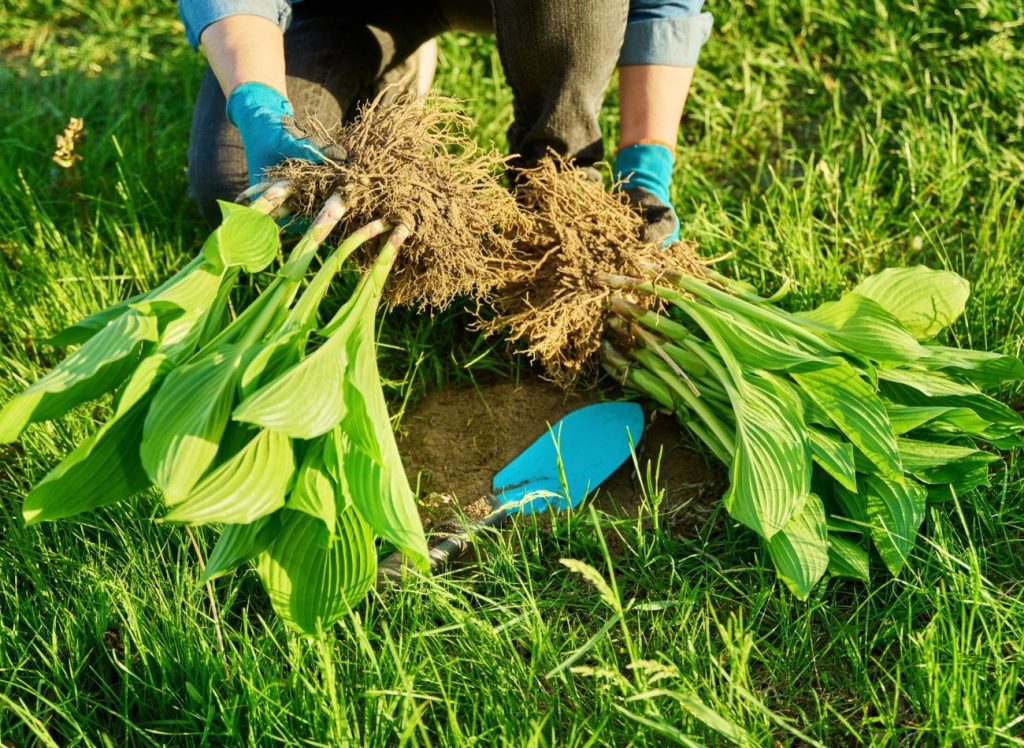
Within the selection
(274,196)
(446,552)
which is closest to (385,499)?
(446,552)

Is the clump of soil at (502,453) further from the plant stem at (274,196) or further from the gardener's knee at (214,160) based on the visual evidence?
the gardener's knee at (214,160)

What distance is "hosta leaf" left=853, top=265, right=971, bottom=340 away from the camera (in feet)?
4.63

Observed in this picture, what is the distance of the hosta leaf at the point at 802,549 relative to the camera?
118cm

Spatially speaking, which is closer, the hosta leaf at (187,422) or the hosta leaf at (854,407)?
the hosta leaf at (187,422)

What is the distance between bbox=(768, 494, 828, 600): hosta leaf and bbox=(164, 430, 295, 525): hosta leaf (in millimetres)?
630

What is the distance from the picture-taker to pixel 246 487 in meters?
0.99

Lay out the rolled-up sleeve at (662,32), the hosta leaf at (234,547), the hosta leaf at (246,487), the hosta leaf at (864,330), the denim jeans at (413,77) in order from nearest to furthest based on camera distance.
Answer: the hosta leaf at (246,487)
the hosta leaf at (234,547)
the hosta leaf at (864,330)
the denim jeans at (413,77)
the rolled-up sleeve at (662,32)

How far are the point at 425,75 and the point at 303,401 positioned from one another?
1.36 meters

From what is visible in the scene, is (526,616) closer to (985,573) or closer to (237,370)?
(237,370)

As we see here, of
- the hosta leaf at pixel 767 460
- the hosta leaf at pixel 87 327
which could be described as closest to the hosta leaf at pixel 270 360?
the hosta leaf at pixel 87 327

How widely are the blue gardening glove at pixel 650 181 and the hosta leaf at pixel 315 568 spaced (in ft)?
2.69

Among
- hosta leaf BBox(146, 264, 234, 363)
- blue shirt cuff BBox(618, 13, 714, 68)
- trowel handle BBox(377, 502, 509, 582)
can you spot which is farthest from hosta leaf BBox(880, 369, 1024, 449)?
hosta leaf BBox(146, 264, 234, 363)

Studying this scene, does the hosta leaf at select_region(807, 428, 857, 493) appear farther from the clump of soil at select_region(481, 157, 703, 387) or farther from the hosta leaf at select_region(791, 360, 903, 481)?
the clump of soil at select_region(481, 157, 703, 387)

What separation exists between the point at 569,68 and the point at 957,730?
1216mm
